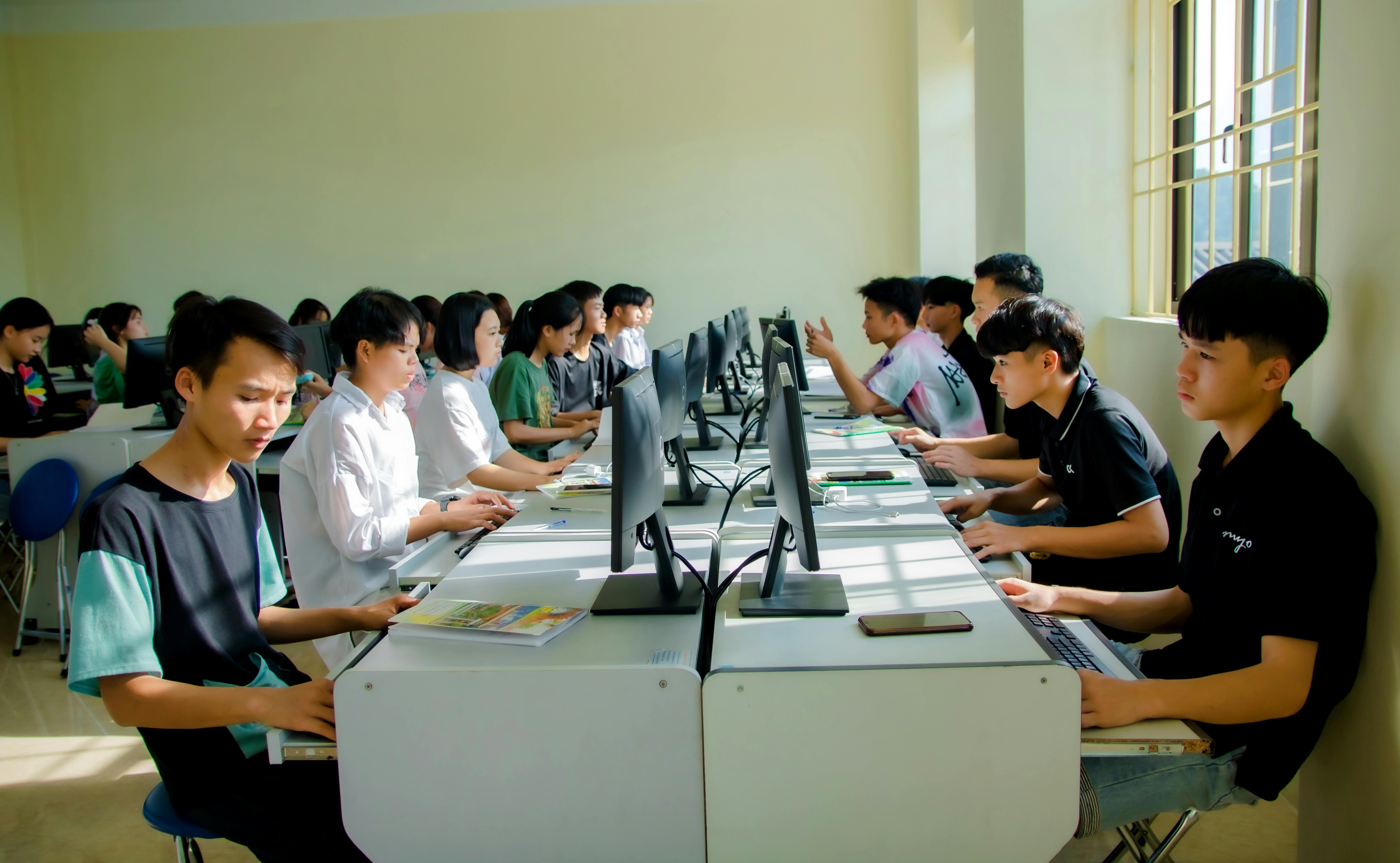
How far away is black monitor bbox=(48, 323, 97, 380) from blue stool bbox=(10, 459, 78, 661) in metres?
4.50

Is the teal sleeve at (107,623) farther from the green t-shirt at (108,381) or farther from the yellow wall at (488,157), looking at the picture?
the yellow wall at (488,157)

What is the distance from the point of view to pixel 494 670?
1293 millimetres

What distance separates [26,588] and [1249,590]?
3.92 metres

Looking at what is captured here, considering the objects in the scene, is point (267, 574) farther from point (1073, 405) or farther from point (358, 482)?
point (1073, 405)

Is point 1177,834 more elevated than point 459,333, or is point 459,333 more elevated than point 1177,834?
point 459,333

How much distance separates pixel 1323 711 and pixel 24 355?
5301 mm

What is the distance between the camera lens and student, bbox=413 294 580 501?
2.99 m

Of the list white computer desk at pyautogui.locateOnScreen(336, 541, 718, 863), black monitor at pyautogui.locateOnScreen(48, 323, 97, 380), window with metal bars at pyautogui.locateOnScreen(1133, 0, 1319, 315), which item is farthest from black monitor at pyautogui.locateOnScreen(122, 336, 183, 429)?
black monitor at pyautogui.locateOnScreen(48, 323, 97, 380)

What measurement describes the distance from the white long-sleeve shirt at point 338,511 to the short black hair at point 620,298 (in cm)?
390

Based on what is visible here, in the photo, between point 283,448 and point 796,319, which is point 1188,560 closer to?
point 283,448

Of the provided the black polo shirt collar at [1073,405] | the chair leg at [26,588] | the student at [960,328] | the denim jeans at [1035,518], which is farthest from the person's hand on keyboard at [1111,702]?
the chair leg at [26,588]

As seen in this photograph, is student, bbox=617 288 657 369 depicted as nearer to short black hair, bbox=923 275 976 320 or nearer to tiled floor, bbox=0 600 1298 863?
short black hair, bbox=923 275 976 320

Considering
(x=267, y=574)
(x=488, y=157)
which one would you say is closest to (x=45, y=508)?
(x=267, y=574)

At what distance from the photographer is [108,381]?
543 cm
